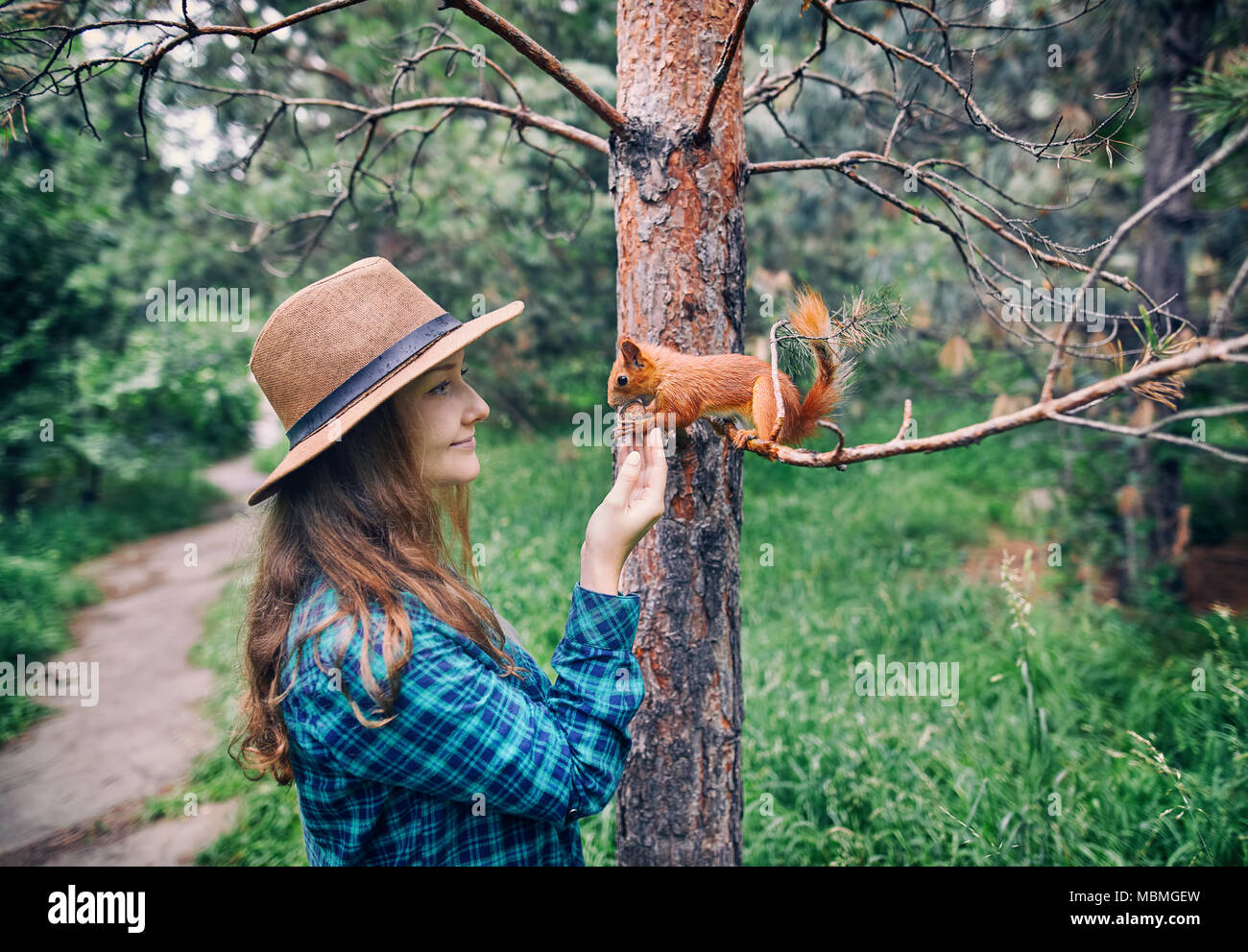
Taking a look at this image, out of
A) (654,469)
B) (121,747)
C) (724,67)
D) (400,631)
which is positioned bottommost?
(121,747)

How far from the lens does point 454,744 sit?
99 centimetres

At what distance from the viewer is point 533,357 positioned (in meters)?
6.29

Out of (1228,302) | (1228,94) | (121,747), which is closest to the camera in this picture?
(1228,302)

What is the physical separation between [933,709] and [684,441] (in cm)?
222

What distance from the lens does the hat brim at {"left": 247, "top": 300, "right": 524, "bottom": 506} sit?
1082 millimetres

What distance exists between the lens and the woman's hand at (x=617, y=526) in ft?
3.76

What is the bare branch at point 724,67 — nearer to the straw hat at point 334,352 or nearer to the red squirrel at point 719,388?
the red squirrel at point 719,388

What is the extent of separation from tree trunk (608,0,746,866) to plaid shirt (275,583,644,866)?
363mm

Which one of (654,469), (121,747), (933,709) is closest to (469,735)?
(654,469)

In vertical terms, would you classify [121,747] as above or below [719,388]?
below

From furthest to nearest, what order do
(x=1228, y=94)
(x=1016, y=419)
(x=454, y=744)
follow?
(x=1228, y=94)
(x=454, y=744)
(x=1016, y=419)

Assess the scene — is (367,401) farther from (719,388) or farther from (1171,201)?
(1171,201)

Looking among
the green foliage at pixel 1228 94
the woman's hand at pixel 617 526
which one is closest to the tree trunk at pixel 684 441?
the woman's hand at pixel 617 526
